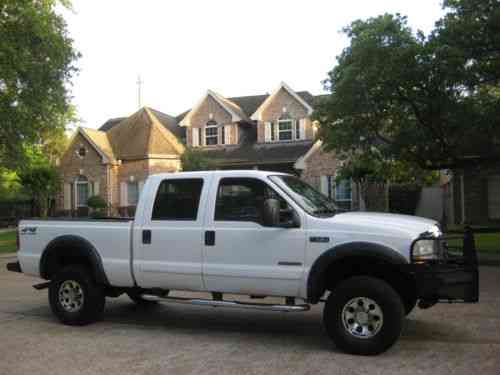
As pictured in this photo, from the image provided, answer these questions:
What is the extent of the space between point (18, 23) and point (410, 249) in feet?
66.6

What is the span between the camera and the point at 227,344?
22.4 ft

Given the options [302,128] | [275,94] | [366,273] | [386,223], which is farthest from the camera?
[275,94]

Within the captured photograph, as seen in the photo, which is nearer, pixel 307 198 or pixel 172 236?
pixel 307 198

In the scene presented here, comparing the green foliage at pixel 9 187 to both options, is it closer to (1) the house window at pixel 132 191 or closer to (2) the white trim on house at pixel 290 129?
(1) the house window at pixel 132 191

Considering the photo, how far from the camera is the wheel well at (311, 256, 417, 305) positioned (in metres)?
6.39

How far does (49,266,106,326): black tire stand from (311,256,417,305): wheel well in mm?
3200

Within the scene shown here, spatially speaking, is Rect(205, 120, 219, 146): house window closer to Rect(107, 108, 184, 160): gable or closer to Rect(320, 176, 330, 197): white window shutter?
Rect(107, 108, 184, 160): gable

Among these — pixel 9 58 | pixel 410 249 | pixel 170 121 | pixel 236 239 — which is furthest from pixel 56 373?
pixel 170 121

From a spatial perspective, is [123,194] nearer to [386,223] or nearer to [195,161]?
[195,161]

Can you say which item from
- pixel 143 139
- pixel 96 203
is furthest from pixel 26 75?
pixel 143 139

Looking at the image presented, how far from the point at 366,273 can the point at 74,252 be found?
160 inches

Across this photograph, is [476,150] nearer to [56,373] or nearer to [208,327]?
[208,327]

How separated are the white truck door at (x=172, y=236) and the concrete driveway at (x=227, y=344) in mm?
756

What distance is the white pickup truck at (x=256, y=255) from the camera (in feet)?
20.3
